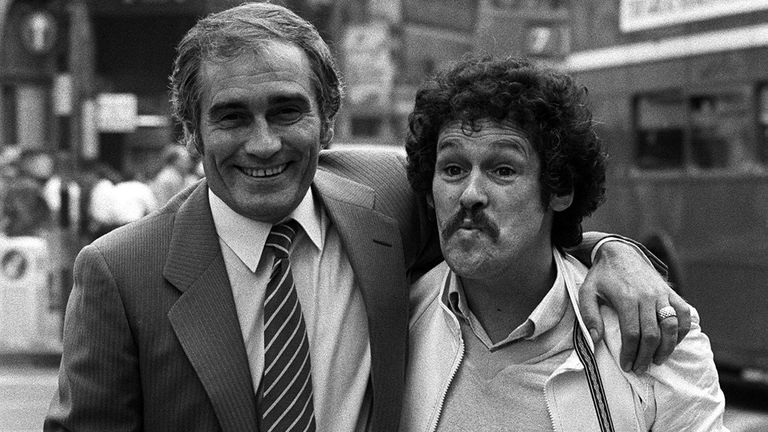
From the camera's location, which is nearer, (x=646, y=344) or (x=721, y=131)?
(x=646, y=344)

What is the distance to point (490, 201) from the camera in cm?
302

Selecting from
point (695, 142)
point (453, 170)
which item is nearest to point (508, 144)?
point (453, 170)

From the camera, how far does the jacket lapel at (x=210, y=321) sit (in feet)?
9.51

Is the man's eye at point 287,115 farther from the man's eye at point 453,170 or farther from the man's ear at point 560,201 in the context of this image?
the man's ear at point 560,201

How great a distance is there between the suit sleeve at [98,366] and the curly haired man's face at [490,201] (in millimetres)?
779

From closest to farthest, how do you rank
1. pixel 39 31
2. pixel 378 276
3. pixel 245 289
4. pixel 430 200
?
1. pixel 245 289
2. pixel 378 276
3. pixel 430 200
4. pixel 39 31

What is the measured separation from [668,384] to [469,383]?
466mm

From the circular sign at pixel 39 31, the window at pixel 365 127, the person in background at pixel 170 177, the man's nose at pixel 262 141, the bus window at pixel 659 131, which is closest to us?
Answer: the man's nose at pixel 262 141

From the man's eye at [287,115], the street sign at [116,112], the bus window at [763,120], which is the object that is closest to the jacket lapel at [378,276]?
the man's eye at [287,115]

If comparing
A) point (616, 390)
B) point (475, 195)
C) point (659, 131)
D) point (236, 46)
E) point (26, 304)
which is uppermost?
point (236, 46)

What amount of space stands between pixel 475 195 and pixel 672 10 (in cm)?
910

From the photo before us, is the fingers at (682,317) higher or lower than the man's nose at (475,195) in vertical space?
lower

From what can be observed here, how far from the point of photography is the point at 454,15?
33.7 m

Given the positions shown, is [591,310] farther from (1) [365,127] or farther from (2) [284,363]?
(1) [365,127]
